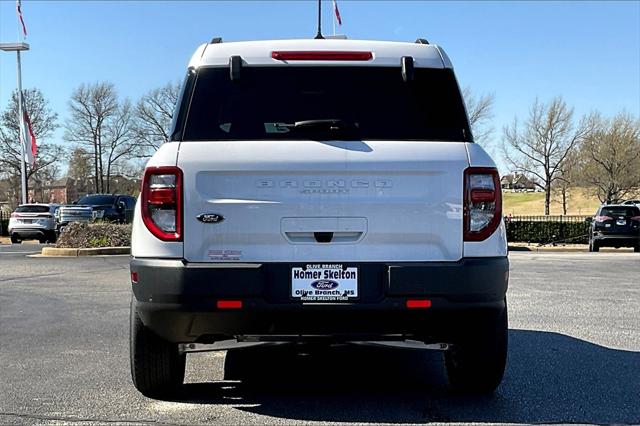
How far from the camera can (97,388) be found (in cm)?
477

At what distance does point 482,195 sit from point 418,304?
0.71 metres

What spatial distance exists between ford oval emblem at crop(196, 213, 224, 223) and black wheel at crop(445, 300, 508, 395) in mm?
1562

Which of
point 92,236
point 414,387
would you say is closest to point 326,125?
point 414,387

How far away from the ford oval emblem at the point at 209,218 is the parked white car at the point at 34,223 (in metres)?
22.4

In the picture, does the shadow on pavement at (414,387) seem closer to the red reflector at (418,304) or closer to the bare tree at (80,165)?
the red reflector at (418,304)

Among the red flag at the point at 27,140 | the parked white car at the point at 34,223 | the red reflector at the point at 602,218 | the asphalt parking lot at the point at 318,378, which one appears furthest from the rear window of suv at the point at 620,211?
the red flag at the point at 27,140

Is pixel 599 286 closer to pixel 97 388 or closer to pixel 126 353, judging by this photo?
pixel 126 353

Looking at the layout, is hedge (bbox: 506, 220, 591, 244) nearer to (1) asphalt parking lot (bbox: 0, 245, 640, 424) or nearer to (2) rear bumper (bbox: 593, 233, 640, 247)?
(2) rear bumper (bbox: 593, 233, 640, 247)

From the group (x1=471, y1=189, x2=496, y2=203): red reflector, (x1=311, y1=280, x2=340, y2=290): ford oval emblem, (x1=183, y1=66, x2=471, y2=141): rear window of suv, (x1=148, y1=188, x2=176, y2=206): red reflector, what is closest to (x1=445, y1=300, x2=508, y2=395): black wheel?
(x1=471, y1=189, x2=496, y2=203): red reflector

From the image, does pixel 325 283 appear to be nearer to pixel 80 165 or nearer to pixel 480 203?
pixel 480 203

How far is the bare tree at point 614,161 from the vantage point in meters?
46.7

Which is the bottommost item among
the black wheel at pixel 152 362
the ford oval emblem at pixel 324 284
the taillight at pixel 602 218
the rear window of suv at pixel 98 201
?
the black wheel at pixel 152 362

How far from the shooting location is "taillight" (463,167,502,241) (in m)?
3.75

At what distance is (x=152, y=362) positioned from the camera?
423 centimetres
